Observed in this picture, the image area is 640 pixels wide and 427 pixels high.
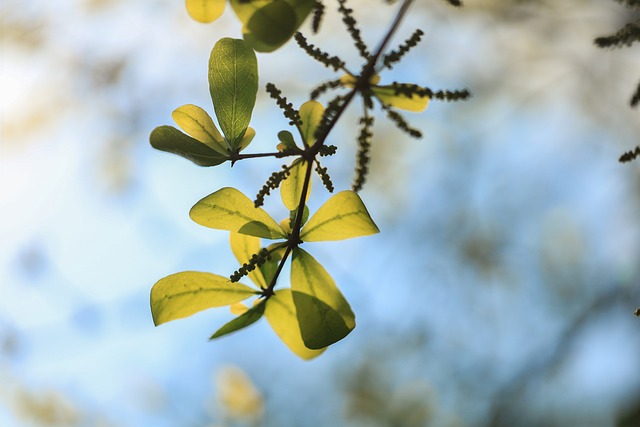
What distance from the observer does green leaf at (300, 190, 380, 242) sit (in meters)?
1.00

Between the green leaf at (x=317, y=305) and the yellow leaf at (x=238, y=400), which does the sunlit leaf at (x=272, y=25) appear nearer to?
the green leaf at (x=317, y=305)

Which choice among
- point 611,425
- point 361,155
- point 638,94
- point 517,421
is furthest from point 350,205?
point 611,425

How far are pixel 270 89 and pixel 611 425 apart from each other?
453 centimetres

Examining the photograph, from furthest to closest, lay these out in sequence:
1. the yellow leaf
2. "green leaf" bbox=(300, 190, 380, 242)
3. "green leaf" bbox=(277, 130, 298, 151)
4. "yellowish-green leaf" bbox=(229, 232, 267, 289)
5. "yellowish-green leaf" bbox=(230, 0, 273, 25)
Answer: the yellow leaf, "yellowish-green leaf" bbox=(229, 232, 267, 289), "green leaf" bbox=(300, 190, 380, 242), "green leaf" bbox=(277, 130, 298, 151), "yellowish-green leaf" bbox=(230, 0, 273, 25)

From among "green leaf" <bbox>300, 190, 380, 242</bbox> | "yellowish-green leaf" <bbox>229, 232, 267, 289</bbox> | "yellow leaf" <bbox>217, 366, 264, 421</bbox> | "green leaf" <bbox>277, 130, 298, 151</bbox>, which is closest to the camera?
"green leaf" <bbox>277, 130, 298, 151</bbox>

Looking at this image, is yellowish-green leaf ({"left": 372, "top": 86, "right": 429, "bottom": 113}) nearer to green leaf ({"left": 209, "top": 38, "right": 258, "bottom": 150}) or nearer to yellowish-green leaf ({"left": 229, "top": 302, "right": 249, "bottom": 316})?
green leaf ({"left": 209, "top": 38, "right": 258, "bottom": 150})

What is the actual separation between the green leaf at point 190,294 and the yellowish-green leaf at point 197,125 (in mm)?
251

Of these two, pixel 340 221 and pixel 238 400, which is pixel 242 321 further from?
pixel 238 400

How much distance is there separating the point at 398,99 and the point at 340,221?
243mm

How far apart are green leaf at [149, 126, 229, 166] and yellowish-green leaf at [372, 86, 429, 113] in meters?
0.30

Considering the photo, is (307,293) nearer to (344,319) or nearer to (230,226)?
(344,319)

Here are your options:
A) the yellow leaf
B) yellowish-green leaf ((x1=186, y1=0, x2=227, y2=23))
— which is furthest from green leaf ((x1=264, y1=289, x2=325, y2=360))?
the yellow leaf

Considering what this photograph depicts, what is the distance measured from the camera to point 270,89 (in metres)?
0.84

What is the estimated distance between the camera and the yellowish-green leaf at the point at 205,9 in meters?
0.84
